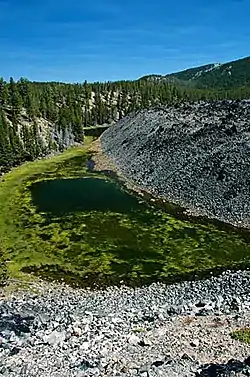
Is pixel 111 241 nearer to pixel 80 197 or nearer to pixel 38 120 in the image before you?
pixel 80 197

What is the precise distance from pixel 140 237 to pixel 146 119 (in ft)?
222

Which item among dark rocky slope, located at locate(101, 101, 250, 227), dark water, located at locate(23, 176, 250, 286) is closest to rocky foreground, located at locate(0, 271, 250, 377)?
dark water, located at locate(23, 176, 250, 286)

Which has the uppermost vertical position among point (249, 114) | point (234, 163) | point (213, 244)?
point (249, 114)

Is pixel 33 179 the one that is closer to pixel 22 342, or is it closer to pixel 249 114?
pixel 249 114

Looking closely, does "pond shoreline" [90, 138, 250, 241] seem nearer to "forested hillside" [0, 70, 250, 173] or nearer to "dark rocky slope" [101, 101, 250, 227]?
"dark rocky slope" [101, 101, 250, 227]

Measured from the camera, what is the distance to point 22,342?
2583cm

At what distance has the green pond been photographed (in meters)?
40.8

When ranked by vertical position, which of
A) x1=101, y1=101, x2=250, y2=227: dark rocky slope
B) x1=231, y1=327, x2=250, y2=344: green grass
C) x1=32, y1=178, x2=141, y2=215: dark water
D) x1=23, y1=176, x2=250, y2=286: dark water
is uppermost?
x1=101, y1=101, x2=250, y2=227: dark rocky slope

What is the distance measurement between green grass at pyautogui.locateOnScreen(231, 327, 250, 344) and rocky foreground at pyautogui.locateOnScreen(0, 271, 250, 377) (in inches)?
15.3

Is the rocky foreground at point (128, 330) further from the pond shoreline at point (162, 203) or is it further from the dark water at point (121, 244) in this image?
the pond shoreline at point (162, 203)

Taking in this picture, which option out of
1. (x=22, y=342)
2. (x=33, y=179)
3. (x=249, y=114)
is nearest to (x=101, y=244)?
(x=22, y=342)

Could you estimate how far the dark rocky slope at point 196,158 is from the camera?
5744 centimetres

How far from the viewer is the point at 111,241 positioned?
48.2 m

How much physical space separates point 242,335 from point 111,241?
2452cm
